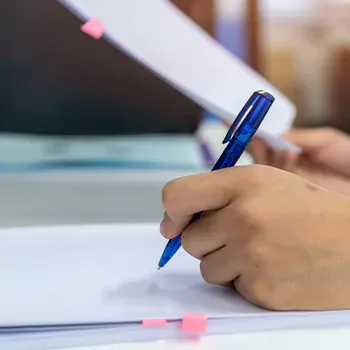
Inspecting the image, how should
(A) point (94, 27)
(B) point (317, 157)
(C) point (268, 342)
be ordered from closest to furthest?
(C) point (268, 342) → (A) point (94, 27) → (B) point (317, 157)

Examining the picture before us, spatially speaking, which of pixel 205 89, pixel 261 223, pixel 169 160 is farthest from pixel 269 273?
pixel 169 160

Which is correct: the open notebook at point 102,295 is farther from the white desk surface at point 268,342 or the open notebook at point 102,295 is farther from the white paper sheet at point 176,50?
the white paper sheet at point 176,50

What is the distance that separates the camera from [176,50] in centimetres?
46

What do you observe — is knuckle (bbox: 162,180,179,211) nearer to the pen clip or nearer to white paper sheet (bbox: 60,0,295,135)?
the pen clip

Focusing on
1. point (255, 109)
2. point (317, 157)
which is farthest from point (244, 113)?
point (317, 157)

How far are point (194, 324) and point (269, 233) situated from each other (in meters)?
0.07

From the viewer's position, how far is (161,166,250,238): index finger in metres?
0.33

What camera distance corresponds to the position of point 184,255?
1.35ft

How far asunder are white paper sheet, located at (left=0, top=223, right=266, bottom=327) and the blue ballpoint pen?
51 millimetres

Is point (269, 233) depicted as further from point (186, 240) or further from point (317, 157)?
point (317, 157)

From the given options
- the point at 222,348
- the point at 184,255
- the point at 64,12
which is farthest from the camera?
the point at 64,12

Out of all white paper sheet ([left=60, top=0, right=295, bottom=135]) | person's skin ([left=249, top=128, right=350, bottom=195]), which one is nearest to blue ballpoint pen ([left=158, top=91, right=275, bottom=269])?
white paper sheet ([left=60, top=0, right=295, bottom=135])

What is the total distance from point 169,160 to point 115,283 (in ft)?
1.08

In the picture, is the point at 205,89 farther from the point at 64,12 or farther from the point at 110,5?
the point at 64,12
